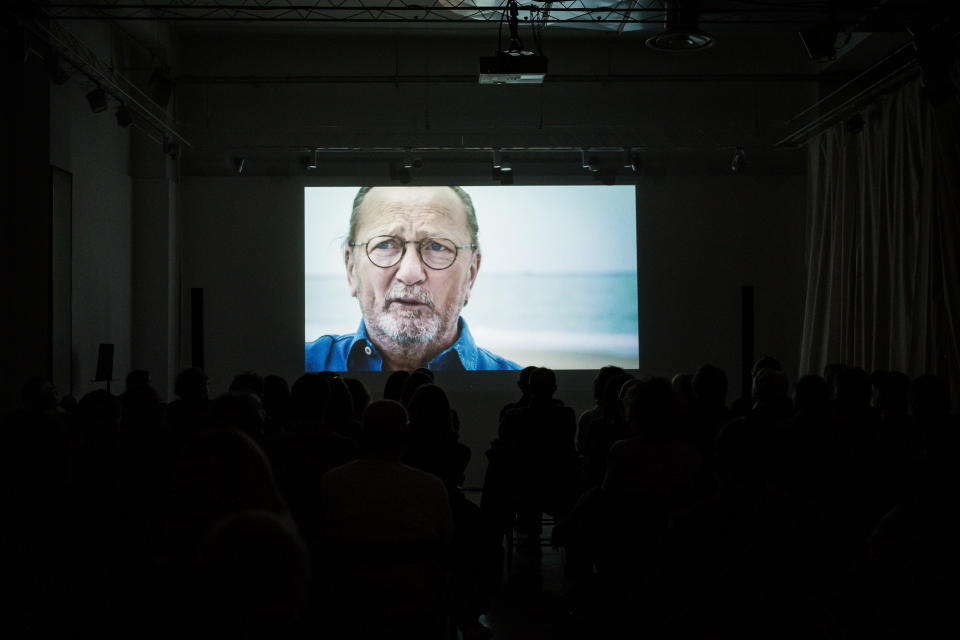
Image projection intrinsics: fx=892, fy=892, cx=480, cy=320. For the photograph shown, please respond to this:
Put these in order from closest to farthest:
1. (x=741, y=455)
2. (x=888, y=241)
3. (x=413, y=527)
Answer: (x=741, y=455) < (x=413, y=527) < (x=888, y=241)

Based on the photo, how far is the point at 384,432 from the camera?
9.50 ft

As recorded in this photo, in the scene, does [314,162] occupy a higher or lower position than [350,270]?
higher

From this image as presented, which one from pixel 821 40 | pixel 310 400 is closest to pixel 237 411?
pixel 310 400

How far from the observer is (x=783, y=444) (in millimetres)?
3619

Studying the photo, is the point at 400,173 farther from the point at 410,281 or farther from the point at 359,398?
the point at 359,398

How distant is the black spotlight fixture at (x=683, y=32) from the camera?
6.41 meters

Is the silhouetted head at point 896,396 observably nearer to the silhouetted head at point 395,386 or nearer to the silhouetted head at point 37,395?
the silhouetted head at point 395,386

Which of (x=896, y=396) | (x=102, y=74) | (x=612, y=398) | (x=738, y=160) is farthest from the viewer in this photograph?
(x=738, y=160)

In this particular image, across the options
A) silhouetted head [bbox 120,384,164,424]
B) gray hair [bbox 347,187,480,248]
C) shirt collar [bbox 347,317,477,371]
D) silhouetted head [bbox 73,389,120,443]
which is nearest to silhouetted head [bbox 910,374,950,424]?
silhouetted head [bbox 120,384,164,424]

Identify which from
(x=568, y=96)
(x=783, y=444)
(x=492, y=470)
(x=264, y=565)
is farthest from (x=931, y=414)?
(x=568, y=96)

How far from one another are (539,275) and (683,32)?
180 inches

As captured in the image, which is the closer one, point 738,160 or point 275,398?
point 275,398

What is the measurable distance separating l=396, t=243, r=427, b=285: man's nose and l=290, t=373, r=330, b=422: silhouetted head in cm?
653

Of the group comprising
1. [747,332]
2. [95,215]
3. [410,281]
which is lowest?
[747,332]
